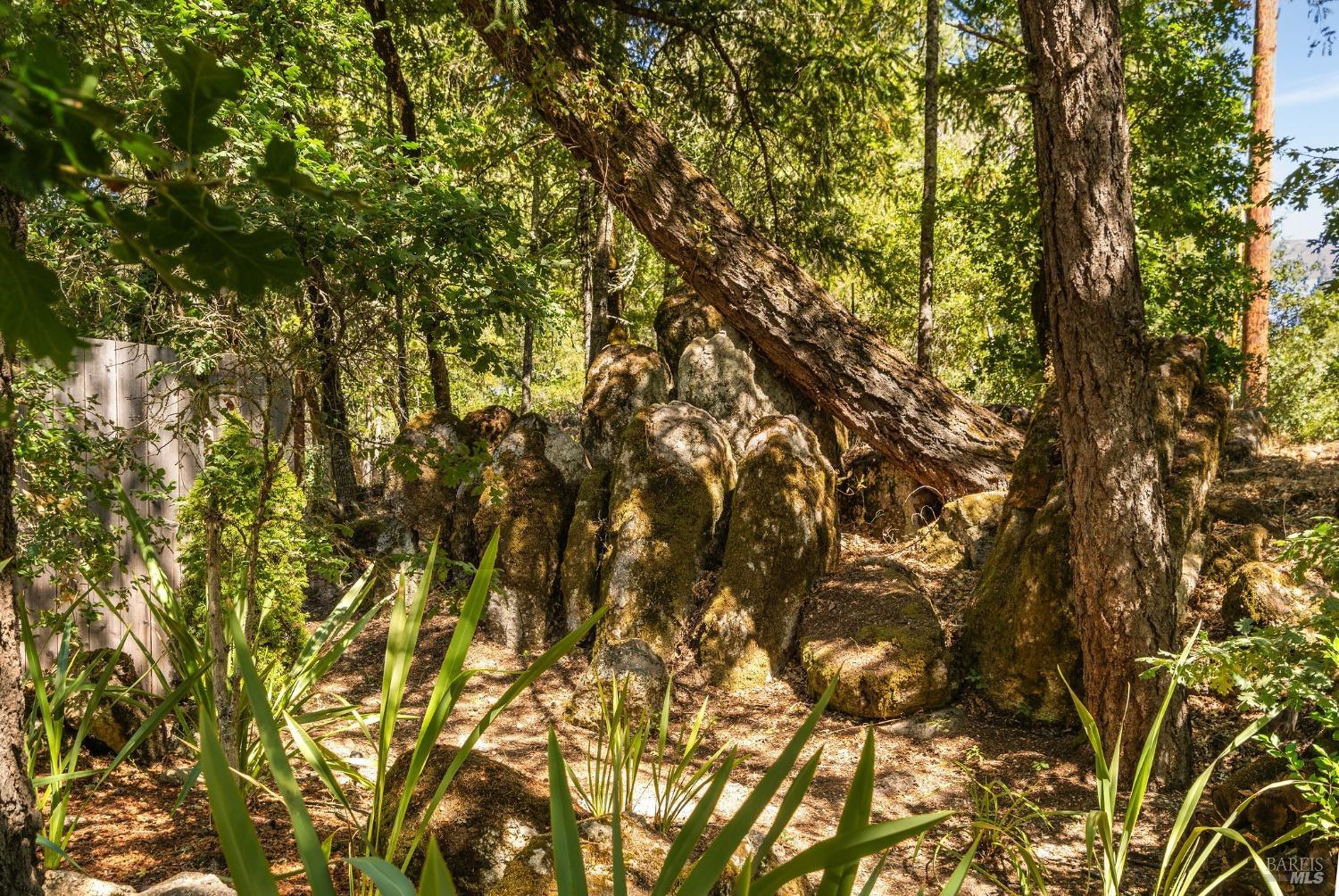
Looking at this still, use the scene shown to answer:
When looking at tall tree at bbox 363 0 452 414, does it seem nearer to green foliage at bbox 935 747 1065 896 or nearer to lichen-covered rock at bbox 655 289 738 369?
lichen-covered rock at bbox 655 289 738 369

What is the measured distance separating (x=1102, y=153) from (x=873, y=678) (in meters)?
2.87

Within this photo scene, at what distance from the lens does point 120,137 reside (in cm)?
60

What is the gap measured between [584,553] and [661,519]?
63 centimetres

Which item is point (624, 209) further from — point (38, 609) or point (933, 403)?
point (38, 609)

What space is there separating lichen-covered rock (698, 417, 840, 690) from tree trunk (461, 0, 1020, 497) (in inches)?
28.0

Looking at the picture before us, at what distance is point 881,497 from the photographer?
6.86m

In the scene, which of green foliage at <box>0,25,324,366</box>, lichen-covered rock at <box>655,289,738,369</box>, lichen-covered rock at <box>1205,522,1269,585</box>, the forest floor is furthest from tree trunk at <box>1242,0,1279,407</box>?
green foliage at <box>0,25,324,366</box>

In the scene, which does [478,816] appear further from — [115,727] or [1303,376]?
[1303,376]

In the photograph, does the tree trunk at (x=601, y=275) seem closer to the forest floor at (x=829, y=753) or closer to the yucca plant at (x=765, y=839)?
the forest floor at (x=829, y=753)

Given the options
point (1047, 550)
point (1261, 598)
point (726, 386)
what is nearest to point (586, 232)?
point (726, 386)

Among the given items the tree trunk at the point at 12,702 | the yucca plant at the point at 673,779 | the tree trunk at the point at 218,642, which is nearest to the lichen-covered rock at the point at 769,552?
the yucca plant at the point at 673,779

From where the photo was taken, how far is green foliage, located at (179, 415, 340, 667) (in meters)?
3.18

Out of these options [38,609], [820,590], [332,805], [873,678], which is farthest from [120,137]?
[820,590]

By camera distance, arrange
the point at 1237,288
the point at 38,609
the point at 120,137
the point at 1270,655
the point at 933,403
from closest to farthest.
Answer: the point at 120,137, the point at 1270,655, the point at 38,609, the point at 933,403, the point at 1237,288
